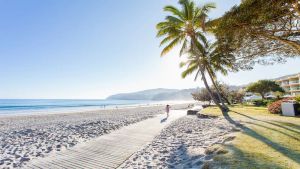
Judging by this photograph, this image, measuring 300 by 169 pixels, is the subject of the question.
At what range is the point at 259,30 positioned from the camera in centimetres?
783

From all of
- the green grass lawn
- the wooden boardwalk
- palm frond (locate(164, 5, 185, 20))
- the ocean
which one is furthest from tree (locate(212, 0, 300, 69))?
the ocean

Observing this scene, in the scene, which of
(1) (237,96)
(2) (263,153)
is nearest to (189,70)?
(1) (237,96)

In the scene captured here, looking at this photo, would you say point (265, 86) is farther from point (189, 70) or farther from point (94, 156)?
point (94, 156)

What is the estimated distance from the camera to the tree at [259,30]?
20.9ft

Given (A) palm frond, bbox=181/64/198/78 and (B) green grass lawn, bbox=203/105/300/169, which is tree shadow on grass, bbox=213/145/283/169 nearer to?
(B) green grass lawn, bbox=203/105/300/169

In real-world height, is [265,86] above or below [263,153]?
above

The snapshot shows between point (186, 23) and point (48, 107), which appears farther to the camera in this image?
point (48, 107)

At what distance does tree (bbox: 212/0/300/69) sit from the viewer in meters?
6.36

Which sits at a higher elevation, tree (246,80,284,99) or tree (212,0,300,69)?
tree (212,0,300,69)

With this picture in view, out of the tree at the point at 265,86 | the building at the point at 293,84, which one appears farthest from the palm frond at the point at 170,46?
the building at the point at 293,84

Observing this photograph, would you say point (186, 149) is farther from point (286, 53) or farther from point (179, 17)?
point (179, 17)

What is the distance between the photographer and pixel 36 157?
671 cm

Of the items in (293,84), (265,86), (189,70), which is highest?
(189,70)

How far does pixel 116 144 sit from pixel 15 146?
15.5 ft
